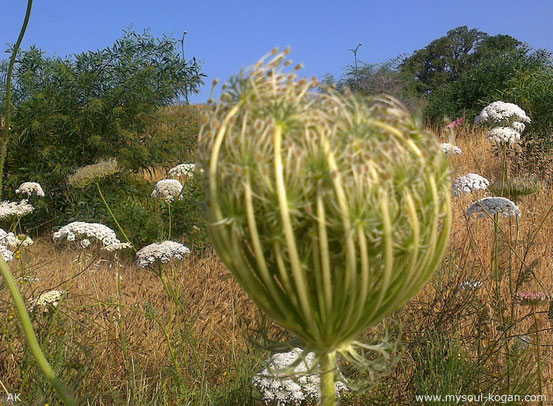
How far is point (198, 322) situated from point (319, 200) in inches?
130

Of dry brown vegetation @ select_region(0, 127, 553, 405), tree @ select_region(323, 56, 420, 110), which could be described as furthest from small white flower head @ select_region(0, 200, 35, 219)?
tree @ select_region(323, 56, 420, 110)

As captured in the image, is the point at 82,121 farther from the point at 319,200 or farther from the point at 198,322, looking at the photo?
the point at 319,200

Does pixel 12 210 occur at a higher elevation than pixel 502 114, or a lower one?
lower

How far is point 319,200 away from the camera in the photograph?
2.63 feet

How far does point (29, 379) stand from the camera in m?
2.89

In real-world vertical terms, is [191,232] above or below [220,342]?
above

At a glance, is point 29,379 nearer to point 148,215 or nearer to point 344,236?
point 344,236

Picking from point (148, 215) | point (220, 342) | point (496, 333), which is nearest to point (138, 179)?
point (148, 215)

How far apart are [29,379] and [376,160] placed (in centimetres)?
278

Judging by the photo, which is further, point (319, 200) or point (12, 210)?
point (12, 210)

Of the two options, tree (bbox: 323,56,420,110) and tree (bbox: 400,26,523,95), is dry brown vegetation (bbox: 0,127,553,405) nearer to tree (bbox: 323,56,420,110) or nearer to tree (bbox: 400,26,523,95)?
tree (bbox: 323,56,420,110)

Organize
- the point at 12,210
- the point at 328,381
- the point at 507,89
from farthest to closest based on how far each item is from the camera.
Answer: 1. the point at 507,89
2. the point at 12,210
3. the point at 328,381

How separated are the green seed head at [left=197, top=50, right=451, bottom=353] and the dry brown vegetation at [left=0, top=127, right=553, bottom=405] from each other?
745 mm

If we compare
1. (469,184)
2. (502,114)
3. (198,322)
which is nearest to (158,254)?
(198,322)
